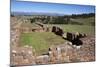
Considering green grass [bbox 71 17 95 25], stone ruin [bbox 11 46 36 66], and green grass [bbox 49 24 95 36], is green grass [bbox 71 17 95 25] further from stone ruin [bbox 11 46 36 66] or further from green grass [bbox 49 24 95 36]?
stone ruin [bbox 11 46 36 66]

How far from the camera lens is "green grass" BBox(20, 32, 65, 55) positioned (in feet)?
8.52

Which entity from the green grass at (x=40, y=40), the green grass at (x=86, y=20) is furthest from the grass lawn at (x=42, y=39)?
the green grass at (x=86, y=20)

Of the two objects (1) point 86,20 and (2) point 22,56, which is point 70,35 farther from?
(2) point 22,56

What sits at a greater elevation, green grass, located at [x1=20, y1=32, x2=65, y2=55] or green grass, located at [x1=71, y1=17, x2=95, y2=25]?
green grass, located at [x1=71, y1=17, x2=95, y2=25]


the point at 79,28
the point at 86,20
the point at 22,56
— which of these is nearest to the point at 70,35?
the point at 79,28

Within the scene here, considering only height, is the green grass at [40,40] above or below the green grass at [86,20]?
below

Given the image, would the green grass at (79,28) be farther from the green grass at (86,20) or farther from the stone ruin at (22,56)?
the stone ruin at (22,56)

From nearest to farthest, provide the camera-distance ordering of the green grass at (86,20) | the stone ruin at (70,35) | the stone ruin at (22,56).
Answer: the stone ruin at (22,56)
the stone ruin at (70,35)
the green grass at (86,20)

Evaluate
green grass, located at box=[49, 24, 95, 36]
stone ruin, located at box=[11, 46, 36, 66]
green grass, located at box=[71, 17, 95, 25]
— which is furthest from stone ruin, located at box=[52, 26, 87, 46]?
stone ruin, located at box=[11, 46, 36, 66]

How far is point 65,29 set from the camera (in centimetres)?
280

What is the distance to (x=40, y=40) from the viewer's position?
2.67 metres

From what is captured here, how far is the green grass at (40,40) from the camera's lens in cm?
260
